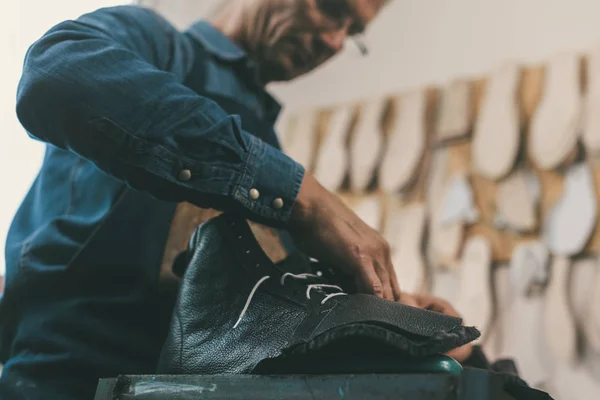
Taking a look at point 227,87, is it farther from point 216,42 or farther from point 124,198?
point 124,198

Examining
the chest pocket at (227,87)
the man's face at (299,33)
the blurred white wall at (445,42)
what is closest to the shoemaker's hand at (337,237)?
the chest pocket at (227,87)

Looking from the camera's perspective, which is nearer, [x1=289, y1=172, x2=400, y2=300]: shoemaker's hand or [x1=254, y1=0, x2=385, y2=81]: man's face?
[x1=289, y1=172, x2=400, y2=300]: shoemaker's hand

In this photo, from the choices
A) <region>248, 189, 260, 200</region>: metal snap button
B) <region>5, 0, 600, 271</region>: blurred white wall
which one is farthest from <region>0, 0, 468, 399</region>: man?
<region>5, 0, 600, 271</region>: blurred white wall

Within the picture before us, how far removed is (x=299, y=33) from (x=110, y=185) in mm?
343

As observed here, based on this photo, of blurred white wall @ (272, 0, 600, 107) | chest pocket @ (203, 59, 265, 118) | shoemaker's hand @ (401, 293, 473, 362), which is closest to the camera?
shoemaker's hand @ (401, 293, 473, 362)

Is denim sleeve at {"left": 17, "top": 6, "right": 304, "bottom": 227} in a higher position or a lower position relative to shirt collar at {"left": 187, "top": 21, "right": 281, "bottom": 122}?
higher

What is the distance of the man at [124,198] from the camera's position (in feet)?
1.34

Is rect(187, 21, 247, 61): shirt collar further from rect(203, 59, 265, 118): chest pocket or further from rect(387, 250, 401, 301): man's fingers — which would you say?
→ rect(387, 250, 401, 301): man's fingers

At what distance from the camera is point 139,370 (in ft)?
1.66

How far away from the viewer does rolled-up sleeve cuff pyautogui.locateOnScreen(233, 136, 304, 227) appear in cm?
42

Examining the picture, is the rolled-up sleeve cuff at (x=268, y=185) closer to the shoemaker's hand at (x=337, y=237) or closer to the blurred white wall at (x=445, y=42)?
the shoemaker's hand at (x=337, y=237)

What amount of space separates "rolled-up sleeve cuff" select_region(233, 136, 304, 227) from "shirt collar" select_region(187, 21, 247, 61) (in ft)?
0.96

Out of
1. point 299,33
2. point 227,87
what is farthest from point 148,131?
point 299,33

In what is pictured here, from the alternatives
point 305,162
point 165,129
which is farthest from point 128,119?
A: point 305,162
